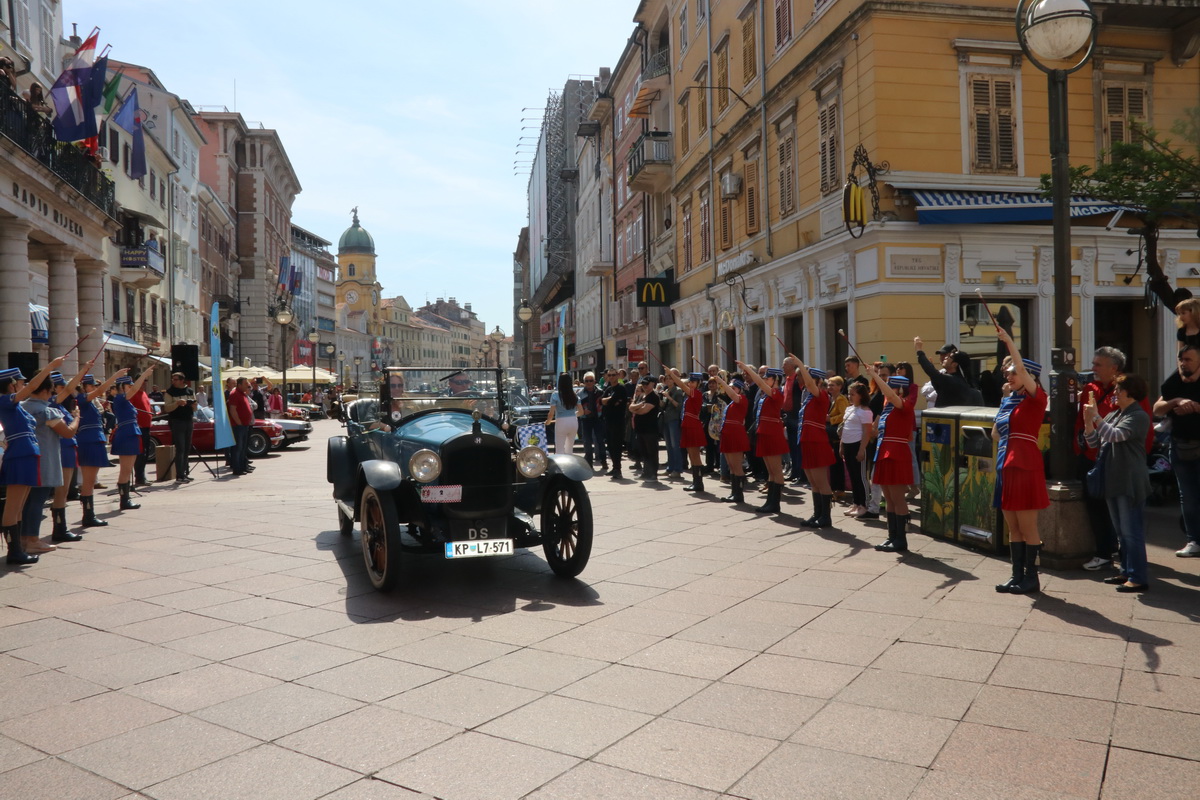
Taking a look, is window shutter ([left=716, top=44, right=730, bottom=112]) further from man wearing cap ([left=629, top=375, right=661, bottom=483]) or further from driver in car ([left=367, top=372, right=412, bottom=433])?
driver in car ([left=367, top=372, right=412, bottom=433])

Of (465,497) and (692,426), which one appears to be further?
(692,426)

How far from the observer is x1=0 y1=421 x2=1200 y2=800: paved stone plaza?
3672 mm

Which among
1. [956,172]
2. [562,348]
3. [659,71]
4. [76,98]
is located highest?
[659,71]

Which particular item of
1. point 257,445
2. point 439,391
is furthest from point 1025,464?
point 257,445

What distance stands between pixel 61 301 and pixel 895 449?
21.8 m

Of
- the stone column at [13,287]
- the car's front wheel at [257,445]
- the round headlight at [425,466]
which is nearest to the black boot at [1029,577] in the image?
the round headlight at [425,466]

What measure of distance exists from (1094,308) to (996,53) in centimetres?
489

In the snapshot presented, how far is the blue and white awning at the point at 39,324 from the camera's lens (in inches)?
917

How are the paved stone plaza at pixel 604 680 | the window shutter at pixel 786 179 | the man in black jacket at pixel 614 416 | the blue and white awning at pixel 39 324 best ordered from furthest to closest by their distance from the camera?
the blue and white awning at pixel 39 324
the window shutter at pixel 786 179
the man in black jacket at pixel 614 416
the paved stone plaza at pixel 604 680

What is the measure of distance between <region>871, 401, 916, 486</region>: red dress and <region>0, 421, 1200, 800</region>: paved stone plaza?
71 cm

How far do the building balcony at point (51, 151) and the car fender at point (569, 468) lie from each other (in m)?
15.7

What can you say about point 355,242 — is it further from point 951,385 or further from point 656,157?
point 951,385

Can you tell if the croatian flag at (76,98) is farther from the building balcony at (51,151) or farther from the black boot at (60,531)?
the black boot at (60,531)

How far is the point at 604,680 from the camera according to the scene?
15.9 ft
